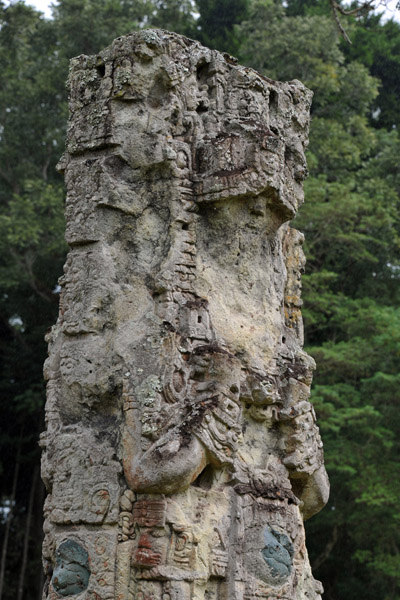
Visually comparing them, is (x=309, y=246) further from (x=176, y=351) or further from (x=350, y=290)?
(x=176, y=351)

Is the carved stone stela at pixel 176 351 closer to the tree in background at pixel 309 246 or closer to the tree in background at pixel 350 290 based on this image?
the tree in background at pixel 350 290

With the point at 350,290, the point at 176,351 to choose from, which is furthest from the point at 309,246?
the point at 176,351

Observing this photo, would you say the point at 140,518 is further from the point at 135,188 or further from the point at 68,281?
the point at 135,188

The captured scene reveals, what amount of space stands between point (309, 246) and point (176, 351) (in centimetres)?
1028

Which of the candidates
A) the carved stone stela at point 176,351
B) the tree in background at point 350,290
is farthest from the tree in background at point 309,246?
the carved stone stela at point 176,351

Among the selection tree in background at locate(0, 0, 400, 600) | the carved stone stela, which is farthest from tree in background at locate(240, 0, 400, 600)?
the carved stone stela

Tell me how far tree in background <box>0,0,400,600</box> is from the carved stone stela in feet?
25.9

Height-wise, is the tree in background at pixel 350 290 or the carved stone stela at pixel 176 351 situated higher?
the tree in background at pixel 350 290

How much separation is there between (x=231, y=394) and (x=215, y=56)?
2.41m

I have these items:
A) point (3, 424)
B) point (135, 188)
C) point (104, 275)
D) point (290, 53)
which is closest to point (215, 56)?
point (135, 188)

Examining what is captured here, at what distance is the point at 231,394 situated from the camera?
6.11 m

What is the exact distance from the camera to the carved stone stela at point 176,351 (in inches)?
229

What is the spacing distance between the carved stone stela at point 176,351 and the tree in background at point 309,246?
311 inches

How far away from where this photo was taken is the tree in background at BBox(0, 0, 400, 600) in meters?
14.9
